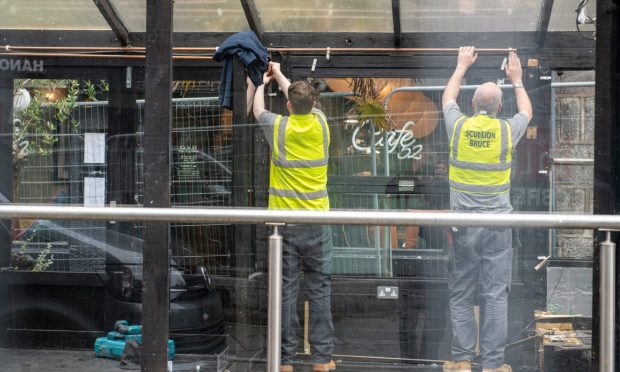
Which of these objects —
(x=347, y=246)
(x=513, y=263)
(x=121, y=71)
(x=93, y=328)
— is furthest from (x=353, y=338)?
(x=121, y=71)

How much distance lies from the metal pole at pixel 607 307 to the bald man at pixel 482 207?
0.43m

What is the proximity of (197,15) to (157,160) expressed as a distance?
1.88m

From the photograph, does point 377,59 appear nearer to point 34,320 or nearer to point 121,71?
point 121,71

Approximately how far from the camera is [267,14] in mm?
5555

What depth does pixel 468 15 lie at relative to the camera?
545cm

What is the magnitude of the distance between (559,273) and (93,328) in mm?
2956

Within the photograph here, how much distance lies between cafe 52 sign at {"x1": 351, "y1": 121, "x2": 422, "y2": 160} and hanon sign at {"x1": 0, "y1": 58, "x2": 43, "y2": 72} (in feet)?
7.57

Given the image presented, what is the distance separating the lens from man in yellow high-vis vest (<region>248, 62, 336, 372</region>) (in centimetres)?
342

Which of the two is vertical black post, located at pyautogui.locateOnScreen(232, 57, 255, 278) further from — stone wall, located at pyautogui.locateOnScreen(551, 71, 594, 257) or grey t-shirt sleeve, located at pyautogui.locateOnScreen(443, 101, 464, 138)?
stone wall, located at pyautogui.locateOnScreen(551, 71, 594, 257)

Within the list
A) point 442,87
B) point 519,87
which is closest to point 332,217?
point 519,87

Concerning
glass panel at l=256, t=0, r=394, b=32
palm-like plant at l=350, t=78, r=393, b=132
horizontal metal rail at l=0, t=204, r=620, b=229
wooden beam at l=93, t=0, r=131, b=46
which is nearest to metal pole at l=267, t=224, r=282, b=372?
horizontal metal rail at l=0, t=204, r=620, b=229

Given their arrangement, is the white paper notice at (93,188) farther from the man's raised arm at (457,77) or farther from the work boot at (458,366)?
the work boot at (458,366)

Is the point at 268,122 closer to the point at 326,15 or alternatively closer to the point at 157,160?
the point at 157,160

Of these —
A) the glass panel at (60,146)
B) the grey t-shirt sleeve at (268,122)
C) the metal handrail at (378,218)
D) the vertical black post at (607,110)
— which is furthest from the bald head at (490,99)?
the glass panel at (60,146)
